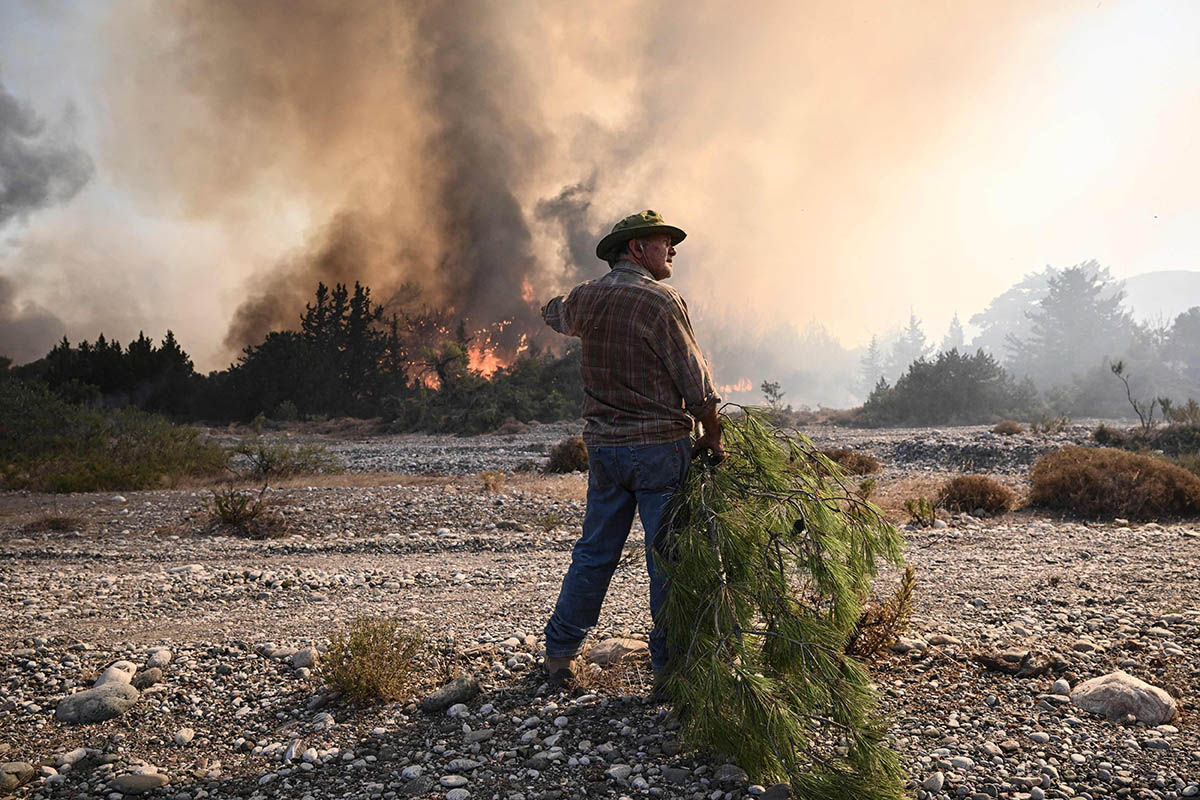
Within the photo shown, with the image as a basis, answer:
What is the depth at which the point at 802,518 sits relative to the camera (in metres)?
3.15

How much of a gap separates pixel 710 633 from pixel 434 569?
15.9 feet

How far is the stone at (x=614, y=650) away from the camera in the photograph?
4.07 m

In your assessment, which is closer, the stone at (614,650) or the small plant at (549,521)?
the stone at (614,650)

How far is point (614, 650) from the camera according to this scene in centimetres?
413

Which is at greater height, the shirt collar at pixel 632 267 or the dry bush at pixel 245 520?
the shirt collar at pixel 632 267

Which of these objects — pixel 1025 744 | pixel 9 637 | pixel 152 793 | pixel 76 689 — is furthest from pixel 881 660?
pixel 9 637

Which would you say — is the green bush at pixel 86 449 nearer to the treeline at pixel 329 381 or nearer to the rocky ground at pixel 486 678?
the rocky ground at pixel 486 678

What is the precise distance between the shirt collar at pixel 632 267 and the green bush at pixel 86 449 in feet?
44.0

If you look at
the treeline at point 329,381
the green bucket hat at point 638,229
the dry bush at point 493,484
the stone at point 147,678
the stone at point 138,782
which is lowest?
the stone at point 138,782

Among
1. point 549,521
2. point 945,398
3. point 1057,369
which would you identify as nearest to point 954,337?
point 1057,369

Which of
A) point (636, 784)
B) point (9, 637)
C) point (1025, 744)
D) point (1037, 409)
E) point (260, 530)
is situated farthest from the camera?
point (1037, 409)

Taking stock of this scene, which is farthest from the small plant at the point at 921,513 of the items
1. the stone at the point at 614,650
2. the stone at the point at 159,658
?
the stone at the point at 159,658

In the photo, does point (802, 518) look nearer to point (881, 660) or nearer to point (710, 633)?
point (710, 633)

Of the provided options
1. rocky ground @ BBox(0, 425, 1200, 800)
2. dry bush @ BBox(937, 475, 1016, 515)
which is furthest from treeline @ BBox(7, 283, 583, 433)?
rocky ground @ BBox(0, 425, 1200, 800)
